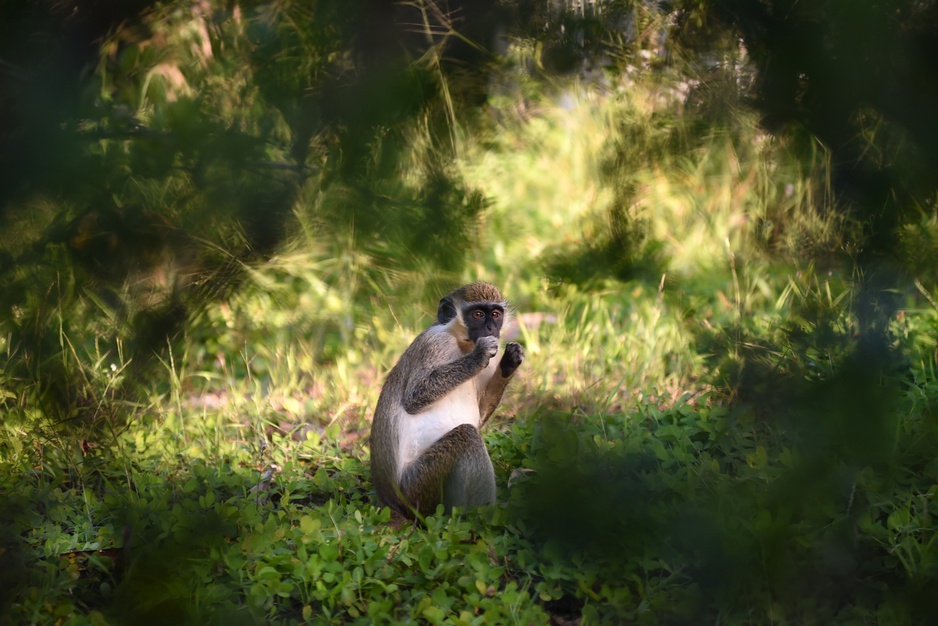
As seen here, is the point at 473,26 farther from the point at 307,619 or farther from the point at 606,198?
the point at 307,619

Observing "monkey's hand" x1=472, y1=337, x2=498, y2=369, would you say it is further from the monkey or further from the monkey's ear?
the monkey's ear

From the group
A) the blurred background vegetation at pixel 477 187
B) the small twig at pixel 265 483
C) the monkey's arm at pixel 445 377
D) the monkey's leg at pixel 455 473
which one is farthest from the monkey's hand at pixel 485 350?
the blurred background vegetation at pixel 477 187

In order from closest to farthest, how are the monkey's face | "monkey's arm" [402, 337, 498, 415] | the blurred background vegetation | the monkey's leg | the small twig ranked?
1. the blurred background vegetation
2. the monkey's leg
3. "monkey's arm" [402, 337, 498, 415]
4. the monkey's face
5. the small twig

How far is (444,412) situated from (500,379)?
33 cm

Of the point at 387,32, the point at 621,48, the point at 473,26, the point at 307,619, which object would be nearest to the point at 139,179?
the point at 387,32

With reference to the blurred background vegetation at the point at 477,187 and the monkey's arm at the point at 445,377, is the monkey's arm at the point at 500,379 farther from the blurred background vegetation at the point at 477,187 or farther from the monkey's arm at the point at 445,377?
A: the blurred background vegetation at the point at 477,187

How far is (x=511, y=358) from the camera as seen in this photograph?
407 centimetres

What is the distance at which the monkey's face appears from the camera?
13.4 ft

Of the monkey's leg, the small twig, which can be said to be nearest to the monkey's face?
the monkey's leg

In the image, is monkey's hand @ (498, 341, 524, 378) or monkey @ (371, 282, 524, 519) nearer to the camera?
monkey @ (371, 282, 524, 519)

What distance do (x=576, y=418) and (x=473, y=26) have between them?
2971 mm

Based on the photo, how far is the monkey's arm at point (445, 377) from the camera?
3.97 meters

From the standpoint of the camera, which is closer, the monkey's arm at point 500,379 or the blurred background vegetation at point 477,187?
the blurred background vegetation at point 477,187

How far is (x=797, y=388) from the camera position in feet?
4.97
